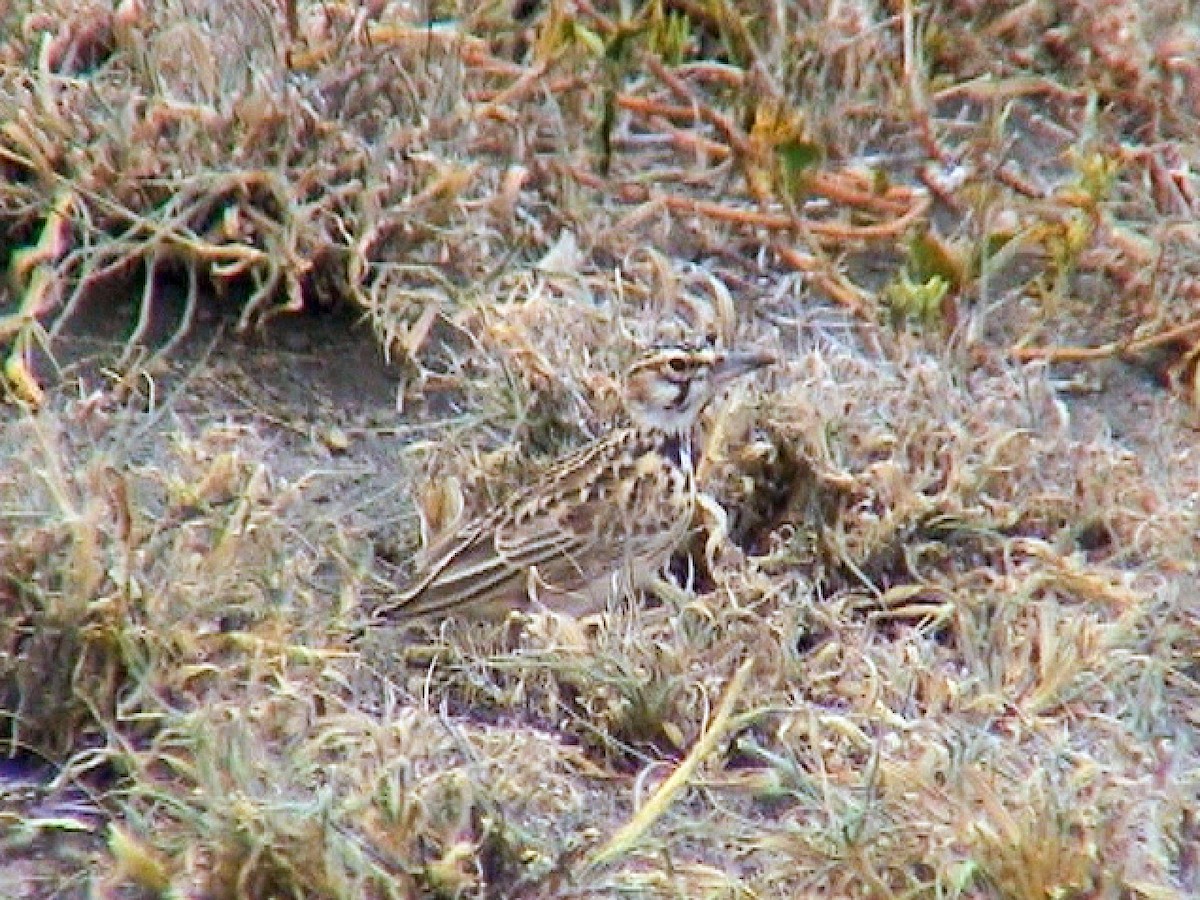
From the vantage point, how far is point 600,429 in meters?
7.58

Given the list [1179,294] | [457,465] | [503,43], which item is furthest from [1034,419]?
[503,43]

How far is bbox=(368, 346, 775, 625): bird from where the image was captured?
22.7ft

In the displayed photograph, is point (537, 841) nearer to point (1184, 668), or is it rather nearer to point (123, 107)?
point (1184, 668)

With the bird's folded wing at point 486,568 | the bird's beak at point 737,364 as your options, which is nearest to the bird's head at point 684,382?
the bird's beak at point 737,364

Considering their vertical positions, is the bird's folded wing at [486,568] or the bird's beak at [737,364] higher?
the bird's beak at [737,364]

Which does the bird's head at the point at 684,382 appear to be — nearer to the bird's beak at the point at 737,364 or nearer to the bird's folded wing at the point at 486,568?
the bird's beak at the point at 737,364

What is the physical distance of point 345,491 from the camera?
293 inches

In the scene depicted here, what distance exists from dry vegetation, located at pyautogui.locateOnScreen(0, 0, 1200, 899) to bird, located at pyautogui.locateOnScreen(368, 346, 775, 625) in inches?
4.6

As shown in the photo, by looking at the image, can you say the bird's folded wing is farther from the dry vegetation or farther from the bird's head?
the bird's head

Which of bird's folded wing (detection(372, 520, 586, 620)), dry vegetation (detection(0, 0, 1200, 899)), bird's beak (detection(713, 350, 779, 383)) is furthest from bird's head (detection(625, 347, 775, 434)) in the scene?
bird's folded wing (detection(372, 520, 586, 620))

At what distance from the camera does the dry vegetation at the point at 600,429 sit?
591 centimetres

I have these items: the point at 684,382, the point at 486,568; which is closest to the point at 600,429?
the point at 684,382

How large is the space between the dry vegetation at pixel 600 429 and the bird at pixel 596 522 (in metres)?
0.12

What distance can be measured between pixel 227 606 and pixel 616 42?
2.73 meters
